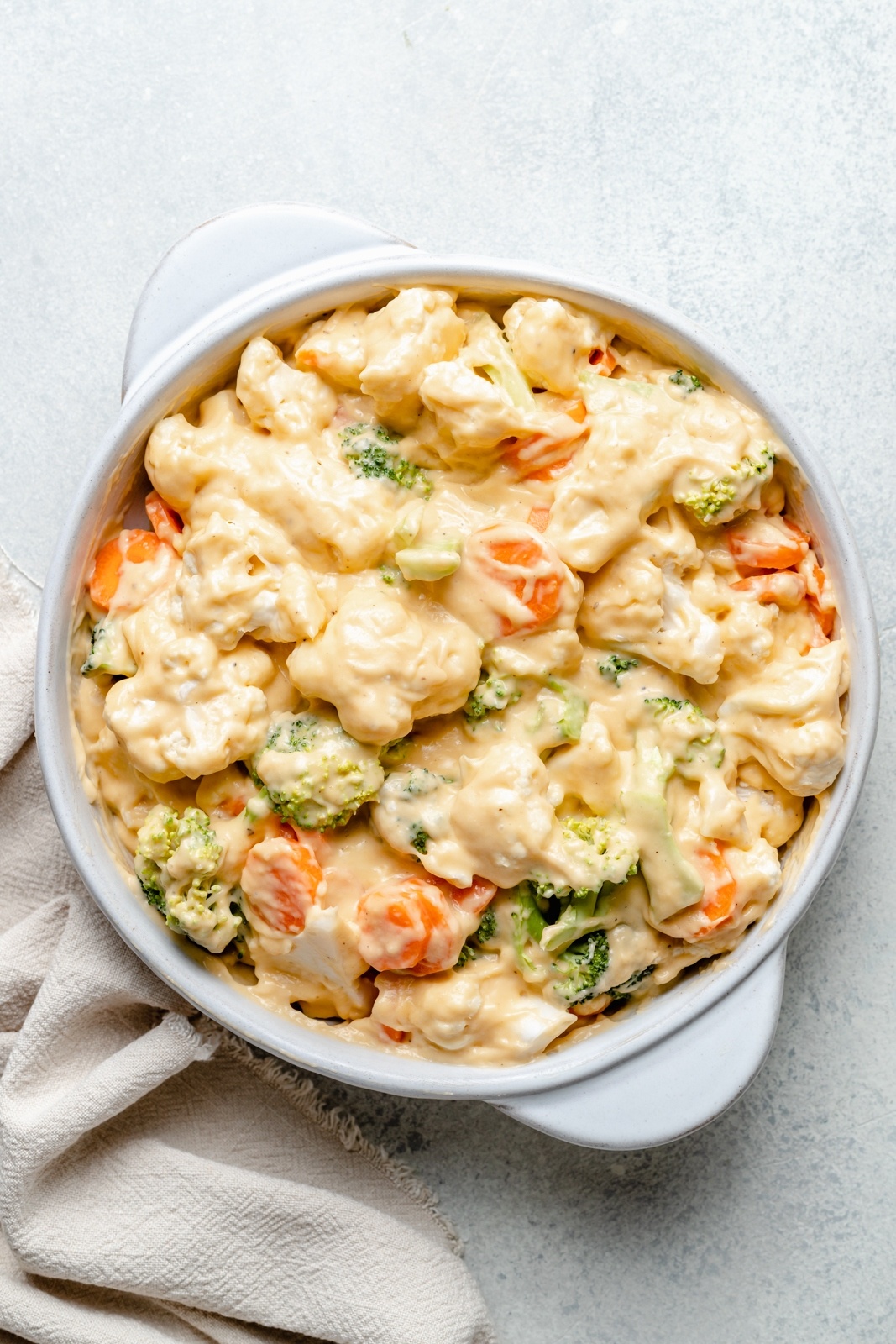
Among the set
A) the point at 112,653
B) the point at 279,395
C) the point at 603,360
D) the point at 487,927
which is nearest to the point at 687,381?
the point at 603,360

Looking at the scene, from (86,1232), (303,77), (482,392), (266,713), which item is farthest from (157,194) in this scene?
(86,1232)

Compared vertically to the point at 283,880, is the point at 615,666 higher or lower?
higher

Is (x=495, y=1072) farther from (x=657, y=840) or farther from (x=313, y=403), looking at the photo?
(x=313, y=403)

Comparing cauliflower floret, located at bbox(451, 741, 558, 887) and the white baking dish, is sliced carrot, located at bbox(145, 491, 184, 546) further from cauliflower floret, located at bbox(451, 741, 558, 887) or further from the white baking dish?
cauliflower floret, located at bbox(451, 741, 558, 887)

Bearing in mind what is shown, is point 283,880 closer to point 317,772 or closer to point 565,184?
point 317,772

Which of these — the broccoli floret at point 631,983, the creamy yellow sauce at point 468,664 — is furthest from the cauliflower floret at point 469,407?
the broccoli floret at point 631,983

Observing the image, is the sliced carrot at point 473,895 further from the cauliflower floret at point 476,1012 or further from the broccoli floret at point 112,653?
the broccoli floret at point 112,653
